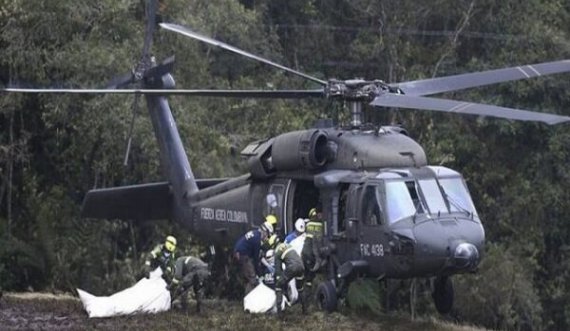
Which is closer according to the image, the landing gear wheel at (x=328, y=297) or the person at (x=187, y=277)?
the landing gear wheel at (x=328, y=297)

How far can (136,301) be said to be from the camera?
1644cm

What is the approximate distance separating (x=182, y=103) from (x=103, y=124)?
72.8 inches

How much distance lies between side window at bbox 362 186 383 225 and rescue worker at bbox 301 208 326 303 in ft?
2.92

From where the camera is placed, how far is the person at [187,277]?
16500 millimetres

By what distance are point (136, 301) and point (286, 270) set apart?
75.8 inches

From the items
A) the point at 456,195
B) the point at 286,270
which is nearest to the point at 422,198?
the point at 456,195

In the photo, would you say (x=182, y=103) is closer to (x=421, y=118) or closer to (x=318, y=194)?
(x=421, y=118)

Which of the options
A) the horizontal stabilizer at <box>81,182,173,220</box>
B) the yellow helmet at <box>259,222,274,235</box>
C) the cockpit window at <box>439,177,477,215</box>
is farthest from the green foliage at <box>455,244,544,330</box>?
the cockpit window at <box>439,177,477,215</box>

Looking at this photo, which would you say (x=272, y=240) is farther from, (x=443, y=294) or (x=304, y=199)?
(x=443, y=294)

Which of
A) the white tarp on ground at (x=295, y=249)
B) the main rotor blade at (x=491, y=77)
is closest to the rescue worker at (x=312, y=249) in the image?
the white tarp on ground at (x=295, y=249)

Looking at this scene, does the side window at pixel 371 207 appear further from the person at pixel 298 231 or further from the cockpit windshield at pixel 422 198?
the person at pixel 298 231

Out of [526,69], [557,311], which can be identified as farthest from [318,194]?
[557,311]

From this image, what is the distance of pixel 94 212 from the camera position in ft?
67.5

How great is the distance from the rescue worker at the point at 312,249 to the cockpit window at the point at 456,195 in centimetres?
172
